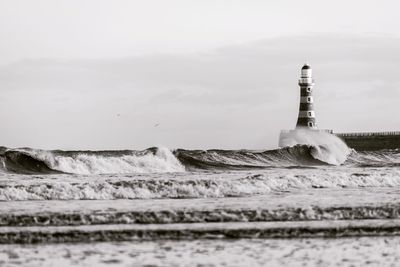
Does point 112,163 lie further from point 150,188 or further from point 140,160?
point 150,188

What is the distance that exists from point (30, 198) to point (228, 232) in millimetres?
5951

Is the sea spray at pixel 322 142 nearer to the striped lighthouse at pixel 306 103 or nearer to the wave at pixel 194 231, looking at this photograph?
the striped lighthouse at pixel 306 103

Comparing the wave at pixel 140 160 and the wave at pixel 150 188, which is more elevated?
the wave at pixel 140 160

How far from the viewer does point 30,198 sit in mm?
13828

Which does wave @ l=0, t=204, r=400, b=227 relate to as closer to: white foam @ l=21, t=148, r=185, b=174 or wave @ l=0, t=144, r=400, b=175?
wave @ l=0, t=144, r=400, b=175

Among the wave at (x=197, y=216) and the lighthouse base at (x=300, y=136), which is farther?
the lighthouse base at (x=300, y=136)

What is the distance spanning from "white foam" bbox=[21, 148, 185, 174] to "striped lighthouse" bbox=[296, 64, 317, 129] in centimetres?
1939

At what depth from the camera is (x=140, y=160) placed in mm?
25812

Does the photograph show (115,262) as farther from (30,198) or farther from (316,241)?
(30,198)

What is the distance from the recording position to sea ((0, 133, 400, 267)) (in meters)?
7.42

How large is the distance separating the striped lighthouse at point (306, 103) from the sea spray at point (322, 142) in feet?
1.31

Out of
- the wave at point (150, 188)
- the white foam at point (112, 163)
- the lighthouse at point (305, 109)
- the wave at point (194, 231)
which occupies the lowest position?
the wave at point (194, 231)

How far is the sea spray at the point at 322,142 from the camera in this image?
4003 centimetres

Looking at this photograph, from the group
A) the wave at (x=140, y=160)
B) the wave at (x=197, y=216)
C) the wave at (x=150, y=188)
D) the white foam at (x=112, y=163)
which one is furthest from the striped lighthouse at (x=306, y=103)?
the wave at (x=197, y=216)
